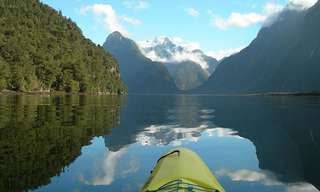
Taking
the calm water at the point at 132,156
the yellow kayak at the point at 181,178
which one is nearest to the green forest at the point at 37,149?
the calm water at the point at 132,156

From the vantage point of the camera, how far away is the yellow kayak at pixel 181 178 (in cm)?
1411

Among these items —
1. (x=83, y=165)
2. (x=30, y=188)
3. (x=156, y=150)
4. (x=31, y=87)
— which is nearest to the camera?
(x=30, y=188)

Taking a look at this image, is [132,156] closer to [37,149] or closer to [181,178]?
[37,149]

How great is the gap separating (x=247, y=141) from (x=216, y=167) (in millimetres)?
13435

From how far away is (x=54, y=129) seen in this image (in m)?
39.2

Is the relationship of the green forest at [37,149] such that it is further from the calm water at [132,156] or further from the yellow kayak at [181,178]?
the yellow kayak at [181,178]

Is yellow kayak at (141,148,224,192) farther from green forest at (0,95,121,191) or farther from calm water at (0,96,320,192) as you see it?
green forest at (0,95,121,191)

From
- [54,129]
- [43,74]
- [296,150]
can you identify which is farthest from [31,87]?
[296,150]

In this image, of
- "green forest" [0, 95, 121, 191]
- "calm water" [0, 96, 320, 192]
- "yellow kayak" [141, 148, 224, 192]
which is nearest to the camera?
"yellow kayak" [141, 148, 224, 192]

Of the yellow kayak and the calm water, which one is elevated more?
the yellow kayak

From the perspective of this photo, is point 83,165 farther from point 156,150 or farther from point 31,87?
point 31,87

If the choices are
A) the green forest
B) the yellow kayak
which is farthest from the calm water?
the yellow kayak

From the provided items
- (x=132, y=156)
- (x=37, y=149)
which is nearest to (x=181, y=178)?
(x=132, y=156)

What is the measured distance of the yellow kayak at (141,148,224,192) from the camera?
46.3ft
